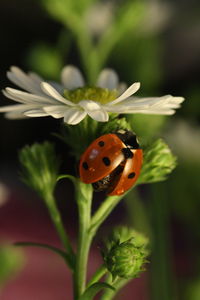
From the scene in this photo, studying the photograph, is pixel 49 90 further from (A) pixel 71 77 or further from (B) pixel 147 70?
(B) pixel 147 70

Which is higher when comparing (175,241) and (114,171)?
(114,171)

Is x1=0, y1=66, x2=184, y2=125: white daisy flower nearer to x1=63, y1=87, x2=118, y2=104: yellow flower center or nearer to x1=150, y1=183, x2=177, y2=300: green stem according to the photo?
x1=63, y1=87, x2=118, y2=104: yellow flower center

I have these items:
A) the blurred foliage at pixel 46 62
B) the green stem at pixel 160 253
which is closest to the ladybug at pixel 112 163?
the green stem at pixel 160 253

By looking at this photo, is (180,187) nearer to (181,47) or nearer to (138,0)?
(138,0)

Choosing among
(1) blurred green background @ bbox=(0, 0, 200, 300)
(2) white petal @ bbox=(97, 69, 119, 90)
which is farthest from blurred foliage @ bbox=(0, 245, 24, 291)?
(2) white petal @ bbox=(97, 69, 119, 90)

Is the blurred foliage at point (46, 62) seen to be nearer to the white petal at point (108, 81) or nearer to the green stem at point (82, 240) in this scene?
the white petal at point (108, 81)

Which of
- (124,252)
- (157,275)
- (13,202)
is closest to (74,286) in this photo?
(124,252)
